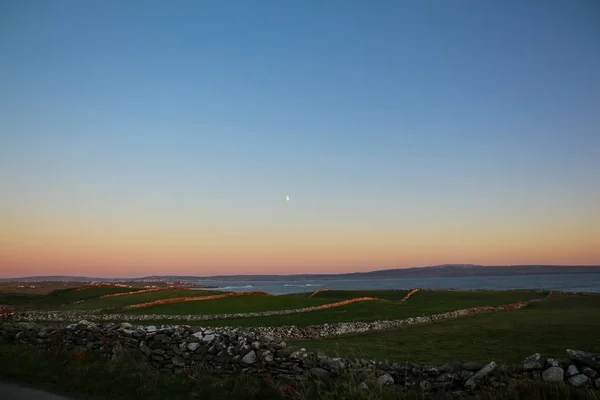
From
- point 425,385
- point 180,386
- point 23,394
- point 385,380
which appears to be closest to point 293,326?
point 180,386

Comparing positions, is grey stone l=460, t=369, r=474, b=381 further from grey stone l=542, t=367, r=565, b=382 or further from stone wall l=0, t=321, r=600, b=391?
grey stone l=542, t=367, r=565, b=382

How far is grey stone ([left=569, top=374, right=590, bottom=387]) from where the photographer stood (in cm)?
778

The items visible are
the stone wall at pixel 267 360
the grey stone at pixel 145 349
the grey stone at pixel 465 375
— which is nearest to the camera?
the stone wall at pixel 267 360

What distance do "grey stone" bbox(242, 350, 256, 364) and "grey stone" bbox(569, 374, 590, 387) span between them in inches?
275

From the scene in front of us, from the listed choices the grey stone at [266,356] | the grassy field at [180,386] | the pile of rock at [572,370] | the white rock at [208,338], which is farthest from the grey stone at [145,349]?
the pile of rock at [572,370]

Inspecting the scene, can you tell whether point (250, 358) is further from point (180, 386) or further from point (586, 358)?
point (586, 358)

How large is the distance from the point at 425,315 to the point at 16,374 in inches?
1153

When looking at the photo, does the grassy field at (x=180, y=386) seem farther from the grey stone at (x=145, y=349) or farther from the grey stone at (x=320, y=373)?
the grey stone at (x=145, y=349)

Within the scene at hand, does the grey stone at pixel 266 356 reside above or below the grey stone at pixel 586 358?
below

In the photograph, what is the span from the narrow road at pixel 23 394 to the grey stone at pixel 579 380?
34.8 feet

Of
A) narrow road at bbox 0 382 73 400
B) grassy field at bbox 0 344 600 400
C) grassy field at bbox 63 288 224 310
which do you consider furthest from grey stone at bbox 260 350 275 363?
grassy field at bbox 63 288 224 310

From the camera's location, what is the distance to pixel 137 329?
12570 mm

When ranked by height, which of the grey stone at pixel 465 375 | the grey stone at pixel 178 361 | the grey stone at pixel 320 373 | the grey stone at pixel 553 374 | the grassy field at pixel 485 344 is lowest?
the grassy field at pixel 485 344

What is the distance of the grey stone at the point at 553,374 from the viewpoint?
313 inches
